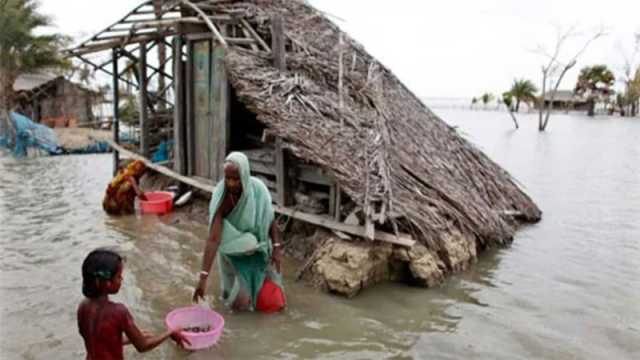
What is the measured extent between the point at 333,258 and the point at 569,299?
8.79 feet

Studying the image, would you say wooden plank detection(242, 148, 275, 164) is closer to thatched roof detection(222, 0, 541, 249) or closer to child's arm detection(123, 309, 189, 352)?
thatched roof detection(222, 0, 541, 249)

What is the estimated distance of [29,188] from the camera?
37.4ft

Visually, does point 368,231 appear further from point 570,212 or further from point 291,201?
point 570,212

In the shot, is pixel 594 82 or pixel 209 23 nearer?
pixel 209 23

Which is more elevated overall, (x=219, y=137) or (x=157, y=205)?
(x=219, y=137)

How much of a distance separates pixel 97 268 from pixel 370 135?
4012 mm

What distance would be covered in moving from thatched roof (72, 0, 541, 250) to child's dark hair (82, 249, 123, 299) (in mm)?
2859

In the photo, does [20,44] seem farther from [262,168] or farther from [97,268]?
[97,268]

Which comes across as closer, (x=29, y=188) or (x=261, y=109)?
(x=261, y=109)

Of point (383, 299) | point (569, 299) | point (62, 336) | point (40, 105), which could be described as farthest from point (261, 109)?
point (40, 105)

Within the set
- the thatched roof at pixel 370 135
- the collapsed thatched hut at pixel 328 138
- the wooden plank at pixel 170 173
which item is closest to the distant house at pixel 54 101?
the wooden plank at pixel 170 173

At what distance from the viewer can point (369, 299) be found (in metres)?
5.34

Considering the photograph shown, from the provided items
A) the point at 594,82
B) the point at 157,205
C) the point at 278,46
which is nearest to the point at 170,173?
the point at 157,205

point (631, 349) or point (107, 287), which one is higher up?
point (107, 287)
